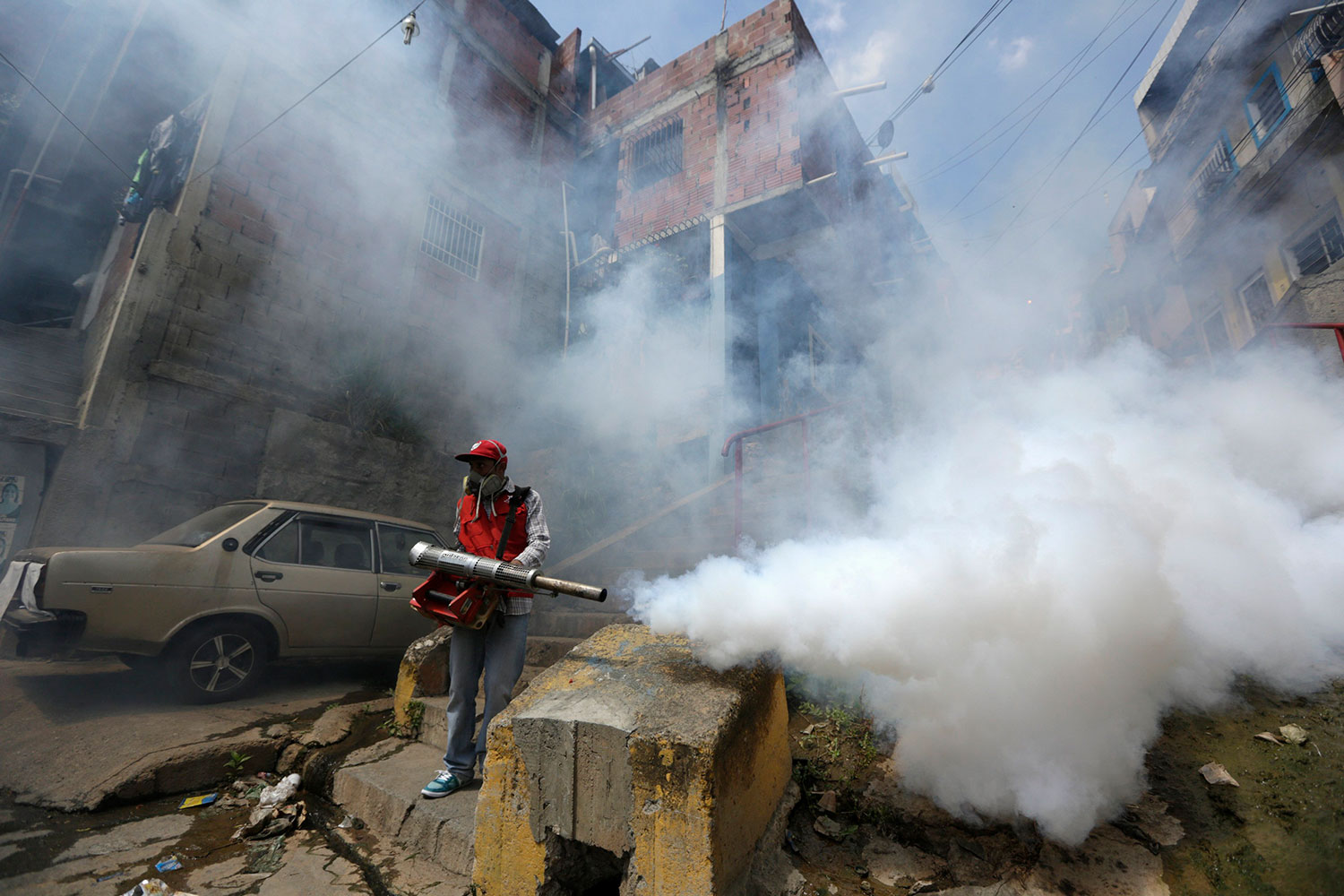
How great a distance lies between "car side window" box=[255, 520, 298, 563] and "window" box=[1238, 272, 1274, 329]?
1579 centimetres

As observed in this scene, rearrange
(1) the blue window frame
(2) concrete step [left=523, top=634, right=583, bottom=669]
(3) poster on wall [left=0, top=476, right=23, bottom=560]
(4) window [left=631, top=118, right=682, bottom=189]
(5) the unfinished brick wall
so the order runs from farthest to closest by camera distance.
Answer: (4) window [left=631, top=118, right=682, bottom=189] < (5) the unfinished brick wall < (1) the blue window frame < (3) poster on wall [left=0, top=476, right=23, bottom=560] < (2) concrete step [left=523, top=634, right=583, bottom=669]

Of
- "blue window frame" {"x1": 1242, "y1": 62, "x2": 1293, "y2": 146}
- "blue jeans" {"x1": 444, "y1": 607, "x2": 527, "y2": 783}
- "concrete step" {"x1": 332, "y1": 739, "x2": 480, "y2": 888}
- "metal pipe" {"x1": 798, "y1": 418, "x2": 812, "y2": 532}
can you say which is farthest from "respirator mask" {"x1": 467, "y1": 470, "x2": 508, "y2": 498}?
"blue window frame" {"x1": 1242, "y1": 62, "x2": 1293, "y2": 146}

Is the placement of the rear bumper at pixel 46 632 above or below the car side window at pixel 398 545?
below

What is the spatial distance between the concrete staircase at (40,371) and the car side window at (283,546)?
3.39 meters

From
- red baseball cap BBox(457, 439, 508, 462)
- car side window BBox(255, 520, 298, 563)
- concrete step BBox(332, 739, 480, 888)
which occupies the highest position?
red baseball cap BBox(457, 439, 508, 462)

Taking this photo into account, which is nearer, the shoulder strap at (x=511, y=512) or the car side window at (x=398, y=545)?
the shoulder strap at (x=511, y=512)

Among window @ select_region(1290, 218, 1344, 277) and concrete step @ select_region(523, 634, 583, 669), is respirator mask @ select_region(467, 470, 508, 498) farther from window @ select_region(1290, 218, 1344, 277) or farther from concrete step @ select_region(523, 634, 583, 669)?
window @ select_region(1290, 218, 1344, 277)

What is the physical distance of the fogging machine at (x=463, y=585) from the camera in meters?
Answer: 2.51

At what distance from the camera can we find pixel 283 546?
440cm

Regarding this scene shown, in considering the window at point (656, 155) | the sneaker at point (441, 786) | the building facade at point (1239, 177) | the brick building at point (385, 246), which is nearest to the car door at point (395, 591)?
the sneaker at point (441, 786)

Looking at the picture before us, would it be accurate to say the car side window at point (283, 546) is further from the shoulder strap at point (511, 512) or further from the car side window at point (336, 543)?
the shoulder strap at point (511, 512)

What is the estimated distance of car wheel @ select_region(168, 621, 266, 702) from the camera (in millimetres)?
3730

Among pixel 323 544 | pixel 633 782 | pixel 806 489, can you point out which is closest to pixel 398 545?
pixel 323 544

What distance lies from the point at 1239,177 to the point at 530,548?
14485 millimetres
